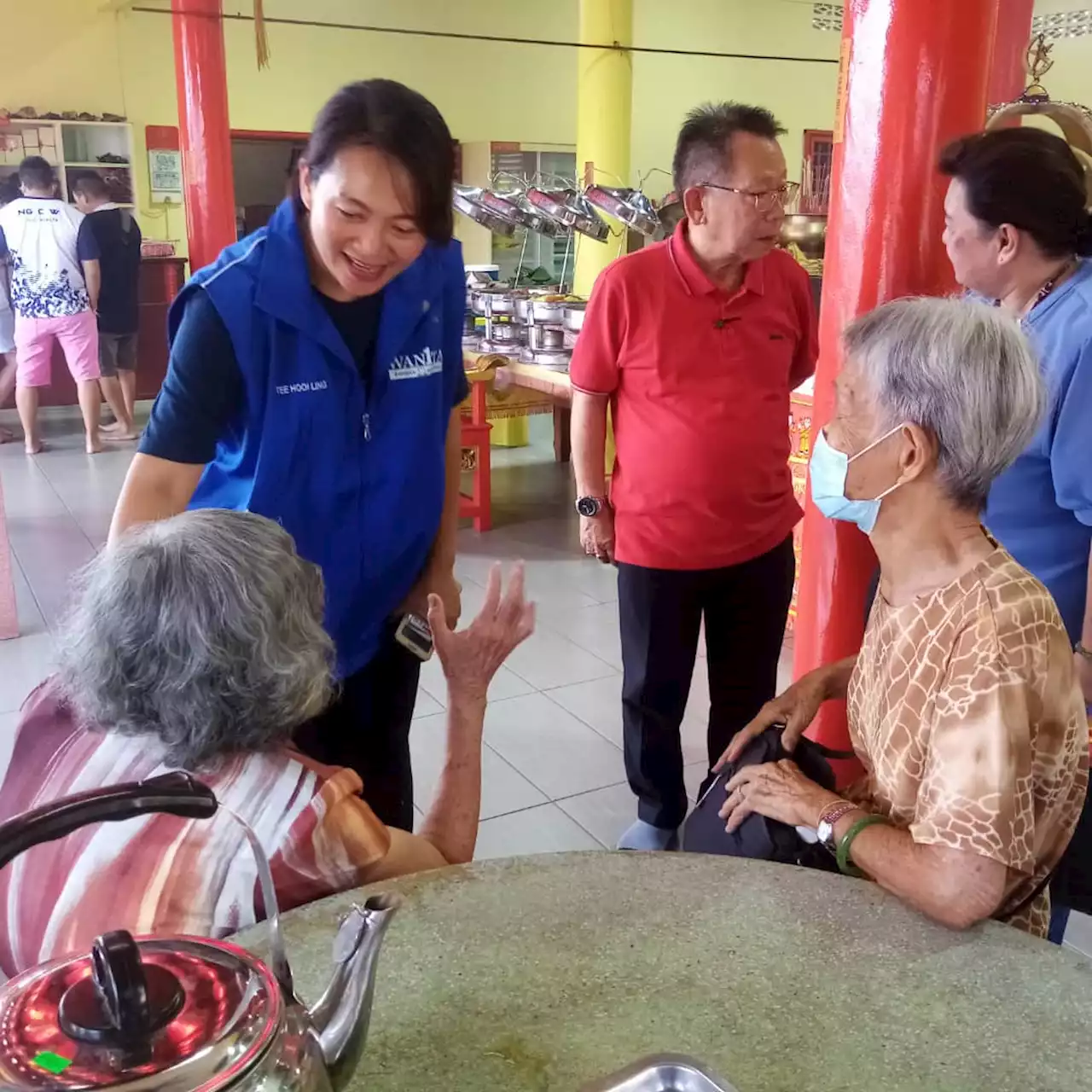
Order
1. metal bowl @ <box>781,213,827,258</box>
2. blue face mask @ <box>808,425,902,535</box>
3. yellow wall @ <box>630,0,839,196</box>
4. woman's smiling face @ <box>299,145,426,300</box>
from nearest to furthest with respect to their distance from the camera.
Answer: blue face mask @ <box>808,425,902,535</box>
woman's smiling face @ <box>299,145,426,300</box>
metal bowl @ <box>781,213,827,258</box>
yellow wall @ <box>630,0,839,196</box>

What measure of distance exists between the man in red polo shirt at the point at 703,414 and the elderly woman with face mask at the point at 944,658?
0.76m

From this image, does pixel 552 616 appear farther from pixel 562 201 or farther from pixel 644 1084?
pixel 644 1084

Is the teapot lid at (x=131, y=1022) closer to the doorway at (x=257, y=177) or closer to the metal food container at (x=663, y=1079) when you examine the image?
the metal food container at (x=663, y=1079)

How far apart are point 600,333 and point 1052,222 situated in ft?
2.96

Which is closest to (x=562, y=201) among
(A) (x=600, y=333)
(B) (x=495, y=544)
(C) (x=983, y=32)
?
(B) (x=495, y=544)

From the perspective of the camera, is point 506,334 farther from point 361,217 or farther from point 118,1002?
point 118,1002

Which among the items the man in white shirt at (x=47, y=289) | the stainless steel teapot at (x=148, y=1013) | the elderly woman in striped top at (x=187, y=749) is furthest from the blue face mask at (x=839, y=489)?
the man in white shirt at (x=47, y=289)

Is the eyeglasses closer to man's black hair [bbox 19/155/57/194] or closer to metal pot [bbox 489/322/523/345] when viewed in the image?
metal pot [bbox 489/322/523/345]

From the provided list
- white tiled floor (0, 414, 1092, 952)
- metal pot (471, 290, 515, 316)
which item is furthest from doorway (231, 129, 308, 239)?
metal pot (471, 290, 515, 316)

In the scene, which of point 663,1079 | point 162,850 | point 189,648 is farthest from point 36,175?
point 663,1079

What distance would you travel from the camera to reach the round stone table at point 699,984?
2.89ft

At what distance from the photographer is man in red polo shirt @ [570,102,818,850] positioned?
218cm

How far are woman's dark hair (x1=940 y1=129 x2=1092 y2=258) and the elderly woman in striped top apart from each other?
1.28 m

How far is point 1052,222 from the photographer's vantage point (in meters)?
1.72
